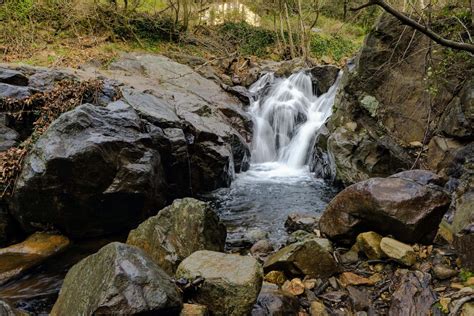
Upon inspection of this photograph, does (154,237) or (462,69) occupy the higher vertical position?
(462,69)

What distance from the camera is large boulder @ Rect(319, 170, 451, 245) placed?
3.91 metres

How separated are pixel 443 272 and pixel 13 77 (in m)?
7.60

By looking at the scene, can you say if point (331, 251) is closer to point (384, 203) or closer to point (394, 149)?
point (384, 203)

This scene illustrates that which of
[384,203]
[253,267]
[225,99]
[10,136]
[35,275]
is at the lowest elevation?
[35,275]

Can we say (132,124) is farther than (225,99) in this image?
No

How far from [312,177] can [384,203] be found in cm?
495

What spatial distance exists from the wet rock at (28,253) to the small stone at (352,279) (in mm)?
3748

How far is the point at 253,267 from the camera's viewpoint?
3307 millimetres

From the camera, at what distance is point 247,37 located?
18.1m

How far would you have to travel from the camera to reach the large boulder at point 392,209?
12.8ft

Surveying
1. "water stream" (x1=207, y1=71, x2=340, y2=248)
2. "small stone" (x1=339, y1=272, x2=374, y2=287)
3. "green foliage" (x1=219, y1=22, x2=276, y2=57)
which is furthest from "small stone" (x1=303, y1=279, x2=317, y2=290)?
"green foliage" (x1=219, y1=22, x2=276, y2=57)

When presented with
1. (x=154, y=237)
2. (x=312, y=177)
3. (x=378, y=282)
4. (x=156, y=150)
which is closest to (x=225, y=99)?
(x=312, y=177)

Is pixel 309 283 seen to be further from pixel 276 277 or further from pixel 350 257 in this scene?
pixel 350 257

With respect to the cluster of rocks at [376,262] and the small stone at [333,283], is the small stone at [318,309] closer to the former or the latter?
the cluster of rocks at [376,262]
